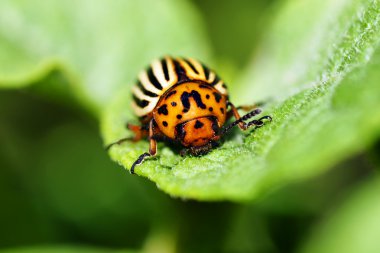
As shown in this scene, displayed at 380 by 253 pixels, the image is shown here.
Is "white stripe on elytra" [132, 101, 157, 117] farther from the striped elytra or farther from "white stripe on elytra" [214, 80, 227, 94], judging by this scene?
"white stripe on elytra" [214, 80, 227, 94]

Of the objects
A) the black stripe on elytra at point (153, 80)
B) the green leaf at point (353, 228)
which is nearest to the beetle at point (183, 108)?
the black stripe on elytra at point (153, 80)

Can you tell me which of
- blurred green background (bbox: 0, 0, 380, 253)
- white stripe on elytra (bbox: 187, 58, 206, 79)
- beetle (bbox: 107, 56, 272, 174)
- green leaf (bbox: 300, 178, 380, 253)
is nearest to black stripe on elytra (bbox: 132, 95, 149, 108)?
beetle (bbox: 107, 56, 272, 174)

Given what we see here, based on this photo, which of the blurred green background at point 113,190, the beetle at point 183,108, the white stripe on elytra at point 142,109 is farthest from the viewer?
the blurred green background at point 113,190

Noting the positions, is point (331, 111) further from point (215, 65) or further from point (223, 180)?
point (215, 65)

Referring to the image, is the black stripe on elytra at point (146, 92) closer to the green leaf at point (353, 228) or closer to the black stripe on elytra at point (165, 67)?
the black stripe on elytra at point (165, 67)

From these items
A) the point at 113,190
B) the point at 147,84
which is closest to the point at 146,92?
the point at 147,84

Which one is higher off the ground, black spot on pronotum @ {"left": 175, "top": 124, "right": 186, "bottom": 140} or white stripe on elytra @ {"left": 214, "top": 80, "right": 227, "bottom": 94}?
white stripe on elytra @ {"left": 214, "top": 80, "right": 227, "bottom": 94}

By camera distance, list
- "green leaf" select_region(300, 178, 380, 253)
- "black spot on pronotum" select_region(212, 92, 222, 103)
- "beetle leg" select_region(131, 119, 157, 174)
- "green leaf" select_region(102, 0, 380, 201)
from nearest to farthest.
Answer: "green leaf" select_region(102, 0, 380, 201)
"beetle leg" select_region(131, 119, 157, 174)
"black spot on pronotum" select_region(212, 92, 222, 103)
"green leaf" select_region(300, 178, 380, 253)

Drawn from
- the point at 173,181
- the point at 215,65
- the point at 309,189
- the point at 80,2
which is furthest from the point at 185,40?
the point at 173,181
